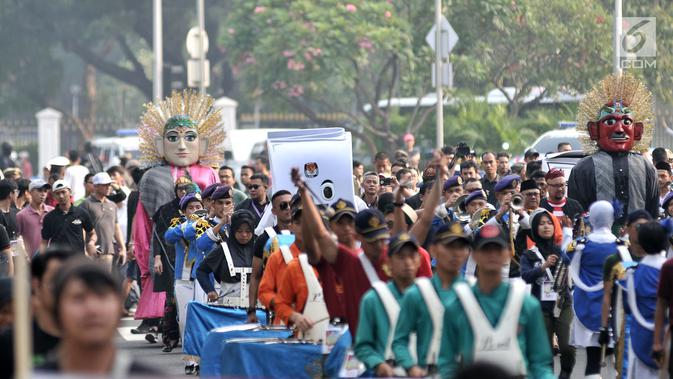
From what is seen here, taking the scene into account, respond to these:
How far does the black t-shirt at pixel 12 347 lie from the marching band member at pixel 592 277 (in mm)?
4945

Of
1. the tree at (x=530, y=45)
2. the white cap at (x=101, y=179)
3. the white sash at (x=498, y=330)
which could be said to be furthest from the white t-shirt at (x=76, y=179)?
the white sash at (x=498, y=330)

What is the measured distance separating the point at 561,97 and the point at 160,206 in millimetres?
19923

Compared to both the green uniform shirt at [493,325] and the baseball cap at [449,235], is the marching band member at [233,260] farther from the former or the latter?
the green uniform shirt at [493,325]

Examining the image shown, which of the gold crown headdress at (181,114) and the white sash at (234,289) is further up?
the gold crown headdress at (181,114)

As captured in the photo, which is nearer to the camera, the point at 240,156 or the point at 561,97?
the point at 561,97

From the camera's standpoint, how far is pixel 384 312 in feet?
26.6

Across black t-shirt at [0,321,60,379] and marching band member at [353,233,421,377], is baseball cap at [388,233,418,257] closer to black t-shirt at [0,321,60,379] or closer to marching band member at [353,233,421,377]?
marching band member at [353,233,421,377]

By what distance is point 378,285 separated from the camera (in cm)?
827

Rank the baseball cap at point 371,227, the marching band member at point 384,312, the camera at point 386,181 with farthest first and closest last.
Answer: the camera at point 386,181
the baseball cap at point 371,227
the marching band member at point 384,312

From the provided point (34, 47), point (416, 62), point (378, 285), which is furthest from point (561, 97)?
point (378, 285)

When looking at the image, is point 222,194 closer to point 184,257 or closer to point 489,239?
point 184,257

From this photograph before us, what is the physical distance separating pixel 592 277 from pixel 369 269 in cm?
292

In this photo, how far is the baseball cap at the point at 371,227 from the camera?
902 centimetres

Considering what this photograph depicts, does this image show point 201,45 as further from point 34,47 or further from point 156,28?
point 34,47
